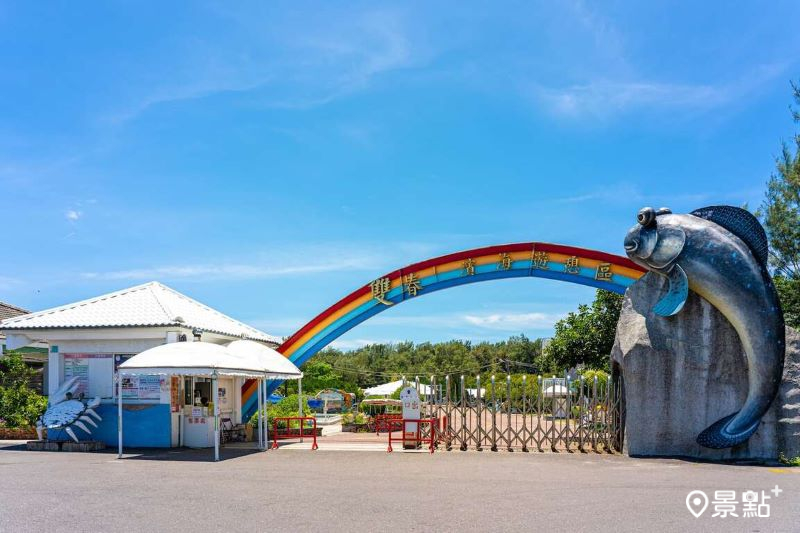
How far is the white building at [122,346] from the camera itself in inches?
647

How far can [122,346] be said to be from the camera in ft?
55.5

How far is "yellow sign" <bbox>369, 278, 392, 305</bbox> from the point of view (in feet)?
57.5

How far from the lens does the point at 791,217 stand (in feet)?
71.9

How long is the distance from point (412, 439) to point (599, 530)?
904 centimetres

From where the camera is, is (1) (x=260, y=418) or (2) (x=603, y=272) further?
(1) (x=260, y=418)

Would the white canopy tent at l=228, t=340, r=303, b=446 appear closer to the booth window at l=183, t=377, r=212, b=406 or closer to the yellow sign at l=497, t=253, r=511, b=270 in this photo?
the booth window at l=183, t=377, r=212, b=406

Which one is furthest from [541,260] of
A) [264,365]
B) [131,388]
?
[131,388]

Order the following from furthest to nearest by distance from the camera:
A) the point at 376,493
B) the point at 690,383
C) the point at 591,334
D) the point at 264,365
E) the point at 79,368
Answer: the point at 591,334
the point at 79,368
the point at 264,365
the point at 690,383
the point at 376,493

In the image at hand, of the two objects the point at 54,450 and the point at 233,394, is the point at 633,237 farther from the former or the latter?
the point at 54,450

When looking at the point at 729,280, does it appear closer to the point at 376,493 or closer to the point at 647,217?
the point at 647,217

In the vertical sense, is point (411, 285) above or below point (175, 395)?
above

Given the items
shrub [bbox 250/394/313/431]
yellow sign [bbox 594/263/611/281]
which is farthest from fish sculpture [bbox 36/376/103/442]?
yellow sign [bbox 594/263/611/281]

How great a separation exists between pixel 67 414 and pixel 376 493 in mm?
9558

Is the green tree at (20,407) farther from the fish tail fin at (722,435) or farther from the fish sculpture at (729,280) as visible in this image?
the fish tail fin at (722,435)
